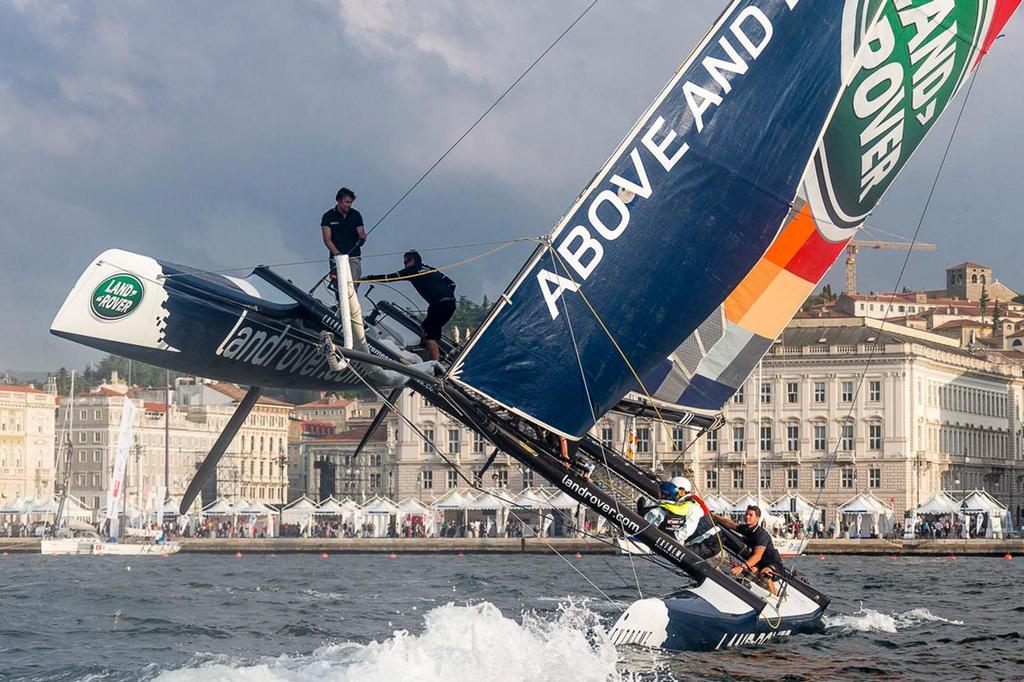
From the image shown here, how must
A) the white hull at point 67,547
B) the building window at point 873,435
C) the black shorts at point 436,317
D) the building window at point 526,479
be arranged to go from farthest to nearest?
the building window at point 526,479
the building window at point 873,435
the white hull at point 67,547
the black shorts at point 436,317

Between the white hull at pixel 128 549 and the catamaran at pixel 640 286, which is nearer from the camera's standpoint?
the catamaran at pixel 640 286

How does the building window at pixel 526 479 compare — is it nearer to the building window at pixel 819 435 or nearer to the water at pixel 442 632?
the building window at pixel 819 435

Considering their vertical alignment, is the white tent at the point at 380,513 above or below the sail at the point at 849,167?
below

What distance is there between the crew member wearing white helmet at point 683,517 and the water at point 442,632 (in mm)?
773

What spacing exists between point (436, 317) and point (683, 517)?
3.42m

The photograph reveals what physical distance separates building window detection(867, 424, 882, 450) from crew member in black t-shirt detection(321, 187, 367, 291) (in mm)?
75510

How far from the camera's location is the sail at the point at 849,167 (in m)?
18.6

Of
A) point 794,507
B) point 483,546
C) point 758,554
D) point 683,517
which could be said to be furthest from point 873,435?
point 683,517

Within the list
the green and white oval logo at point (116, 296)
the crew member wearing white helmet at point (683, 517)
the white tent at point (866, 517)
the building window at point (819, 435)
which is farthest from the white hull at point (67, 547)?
the green and white oval logo at point (116, 296)

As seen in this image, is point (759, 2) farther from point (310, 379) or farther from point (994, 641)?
point (994, 641)

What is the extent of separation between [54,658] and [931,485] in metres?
77.1

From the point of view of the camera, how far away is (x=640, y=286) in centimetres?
1647

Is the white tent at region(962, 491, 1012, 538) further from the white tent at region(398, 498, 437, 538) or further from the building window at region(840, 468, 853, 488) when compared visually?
the white tent at region(398, 498, 437, 538)

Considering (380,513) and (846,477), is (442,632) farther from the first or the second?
(846,477)
